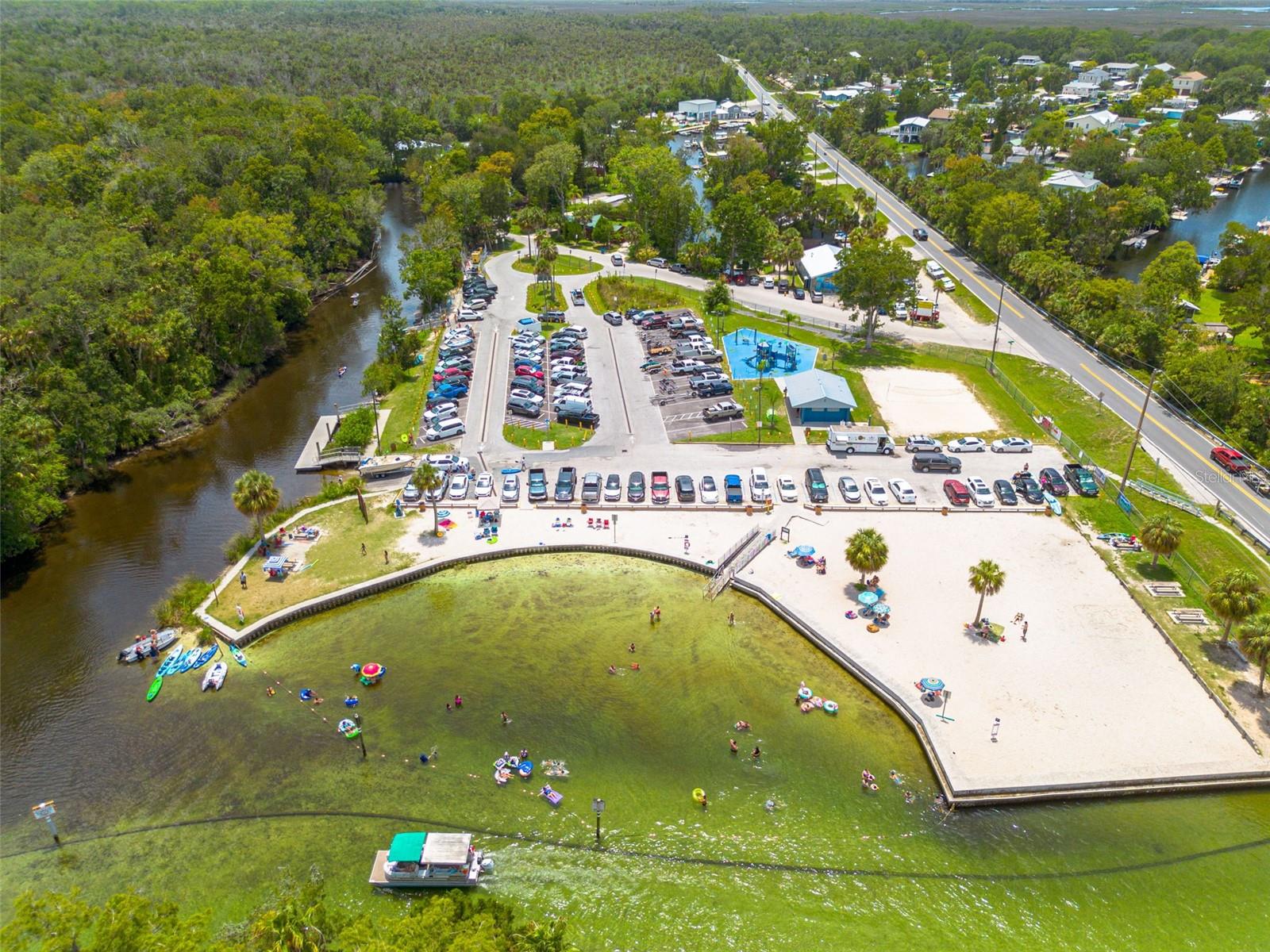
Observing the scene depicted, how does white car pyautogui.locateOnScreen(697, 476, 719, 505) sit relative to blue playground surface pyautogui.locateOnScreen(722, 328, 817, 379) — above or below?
above

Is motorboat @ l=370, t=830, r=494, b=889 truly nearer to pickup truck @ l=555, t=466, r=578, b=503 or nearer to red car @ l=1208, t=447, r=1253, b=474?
pickup truck @ l=555, t=466, r=578, b=503

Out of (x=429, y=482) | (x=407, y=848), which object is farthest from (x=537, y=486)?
(x=407, y=848)

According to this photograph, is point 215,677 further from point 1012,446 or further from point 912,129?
point 912,129

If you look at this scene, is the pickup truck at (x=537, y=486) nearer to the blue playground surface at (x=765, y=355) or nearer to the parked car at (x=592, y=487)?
the parked car at (x=592, y=487)

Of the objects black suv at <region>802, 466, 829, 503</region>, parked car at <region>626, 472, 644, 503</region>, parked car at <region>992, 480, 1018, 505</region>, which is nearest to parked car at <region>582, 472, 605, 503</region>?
parked car at <region>626, 472, 644, 503</region>

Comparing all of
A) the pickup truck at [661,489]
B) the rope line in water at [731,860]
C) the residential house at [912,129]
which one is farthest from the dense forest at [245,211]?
the pickup truck at [661,489]

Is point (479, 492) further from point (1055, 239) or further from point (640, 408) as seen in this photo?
point (1055, 239)
